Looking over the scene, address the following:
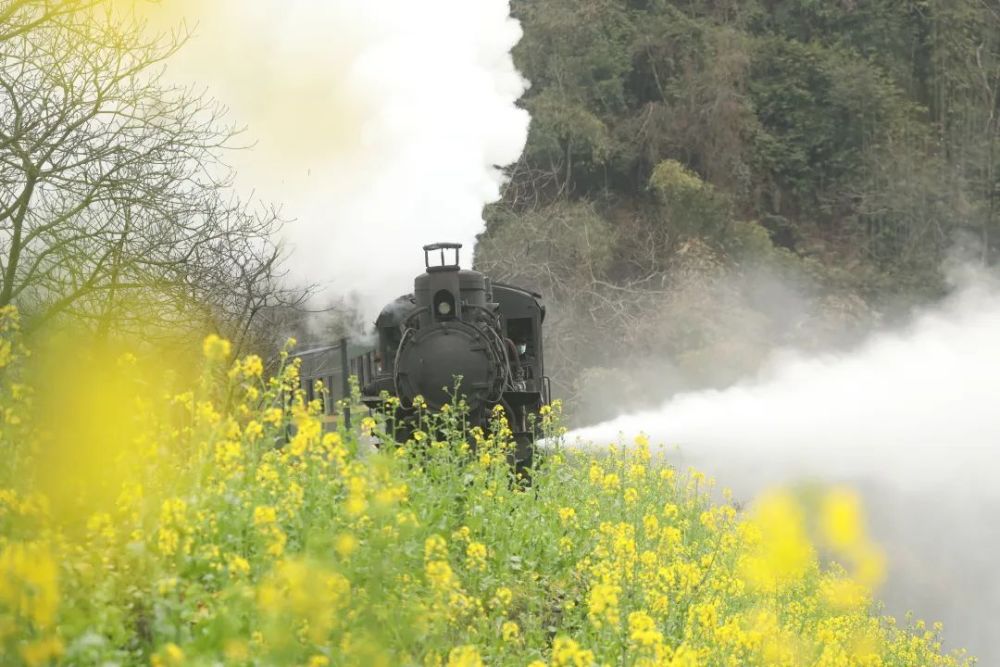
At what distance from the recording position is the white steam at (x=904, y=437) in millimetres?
20906

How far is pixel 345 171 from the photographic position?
74.7ft

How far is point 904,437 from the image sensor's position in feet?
86.9

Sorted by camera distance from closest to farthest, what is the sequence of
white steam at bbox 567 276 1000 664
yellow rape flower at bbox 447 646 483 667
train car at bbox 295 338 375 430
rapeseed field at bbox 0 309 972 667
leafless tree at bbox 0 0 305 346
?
rapeseed field at bbox 0 309 972 667 → yellow rape flower at bbox 447 646 483 667 → leafless tree at bbox 0 0 305 346 → train car at bbox 295 338 375 430 → white steam at bbox 567 276 1000 664

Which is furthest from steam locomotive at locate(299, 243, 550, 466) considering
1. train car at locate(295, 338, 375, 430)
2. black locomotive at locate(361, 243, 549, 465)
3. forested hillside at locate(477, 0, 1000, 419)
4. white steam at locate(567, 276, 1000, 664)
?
forested hillside at locate(477, 0, 1000, 419)

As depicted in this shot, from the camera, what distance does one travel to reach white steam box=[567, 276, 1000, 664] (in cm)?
2091

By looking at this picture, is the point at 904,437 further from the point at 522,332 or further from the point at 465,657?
the point at 465,657

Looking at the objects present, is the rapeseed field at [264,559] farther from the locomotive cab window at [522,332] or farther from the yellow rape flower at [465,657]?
the locomotive cab window at [522,332]

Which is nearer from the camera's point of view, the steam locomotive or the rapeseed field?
the rapeseed field

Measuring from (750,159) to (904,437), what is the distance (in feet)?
31.3

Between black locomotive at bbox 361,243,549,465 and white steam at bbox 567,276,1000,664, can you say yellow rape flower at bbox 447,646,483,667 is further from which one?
white steam at bbox 567,276,1000,664

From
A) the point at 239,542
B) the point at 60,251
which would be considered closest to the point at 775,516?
the point at 239,542

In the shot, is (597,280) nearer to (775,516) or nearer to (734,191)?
(734,191)

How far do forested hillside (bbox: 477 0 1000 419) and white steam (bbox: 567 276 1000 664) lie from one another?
1290 millimetres

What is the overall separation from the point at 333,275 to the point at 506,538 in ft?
48.0
